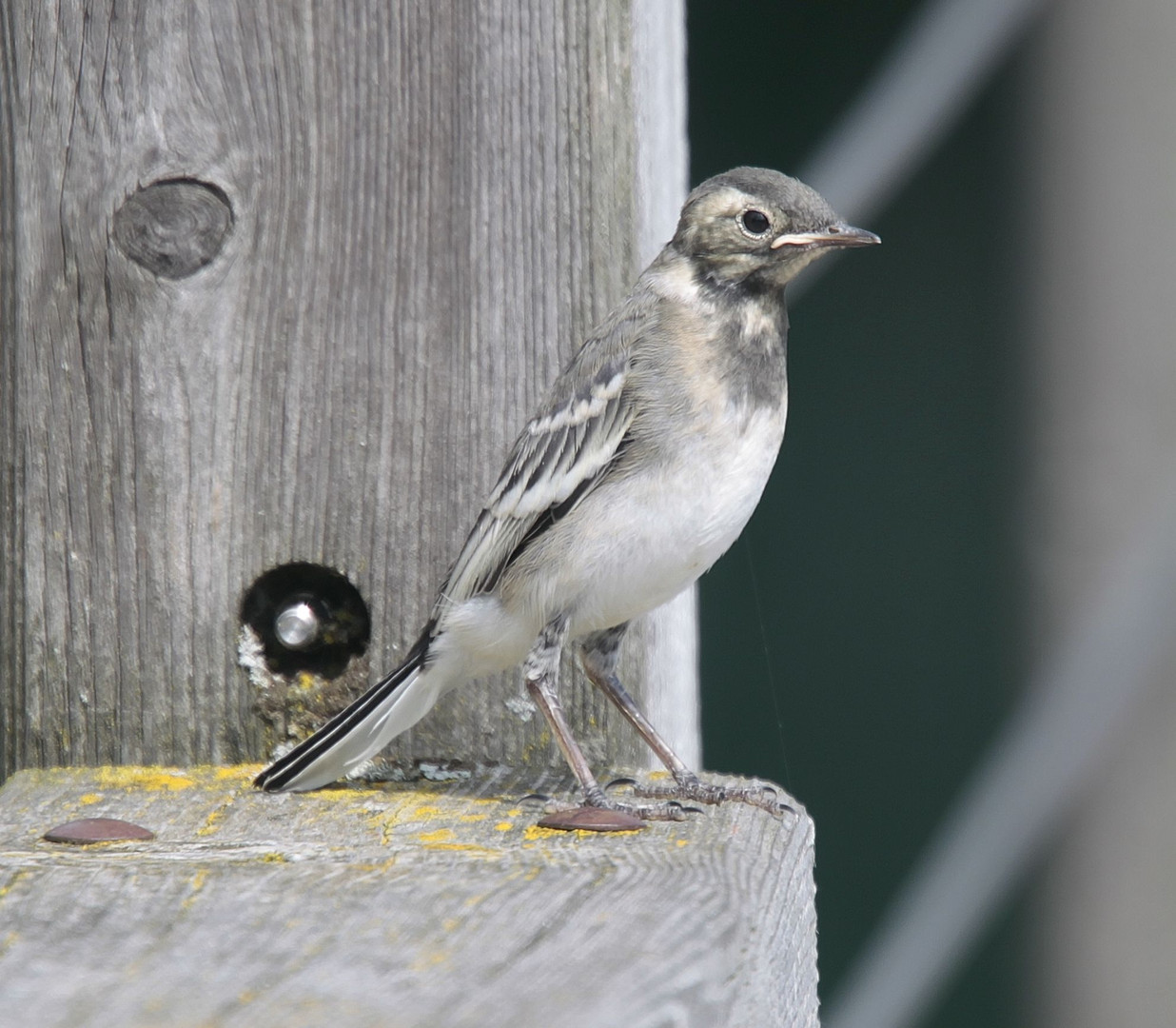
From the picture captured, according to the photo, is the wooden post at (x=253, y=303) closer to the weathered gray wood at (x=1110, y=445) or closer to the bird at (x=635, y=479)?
the bird at (x=635, y=479)

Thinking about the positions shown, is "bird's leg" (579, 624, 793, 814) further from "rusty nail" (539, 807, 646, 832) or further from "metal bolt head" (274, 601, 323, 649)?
"metal bolt head" (274, 601, 323, 649)

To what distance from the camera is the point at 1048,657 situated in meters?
4.73

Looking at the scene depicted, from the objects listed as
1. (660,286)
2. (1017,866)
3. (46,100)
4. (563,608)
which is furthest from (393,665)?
(1017,866)

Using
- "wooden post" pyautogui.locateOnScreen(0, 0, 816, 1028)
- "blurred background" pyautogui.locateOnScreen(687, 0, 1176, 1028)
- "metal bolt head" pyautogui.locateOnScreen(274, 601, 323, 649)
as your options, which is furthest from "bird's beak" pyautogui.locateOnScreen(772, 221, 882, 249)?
"blurred background" pyautogui.locateOnScreen(687, 0, 1176, 1028)

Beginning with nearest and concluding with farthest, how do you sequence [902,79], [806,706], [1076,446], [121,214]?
[121,214]
[1076,446]
[902,79]
[806,706]

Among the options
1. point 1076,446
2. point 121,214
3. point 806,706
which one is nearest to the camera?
point 121,214

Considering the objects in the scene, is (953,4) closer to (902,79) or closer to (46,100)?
(902,79)

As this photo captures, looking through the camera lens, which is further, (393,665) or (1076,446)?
(1076,446)

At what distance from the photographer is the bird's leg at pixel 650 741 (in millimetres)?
2711

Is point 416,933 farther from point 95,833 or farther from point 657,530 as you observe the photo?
point 657,530

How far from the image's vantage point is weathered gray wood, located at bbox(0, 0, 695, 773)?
2.81 metres

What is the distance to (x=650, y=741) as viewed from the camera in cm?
288

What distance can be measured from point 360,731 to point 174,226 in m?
0.92

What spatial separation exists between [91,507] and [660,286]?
1.06 meters
